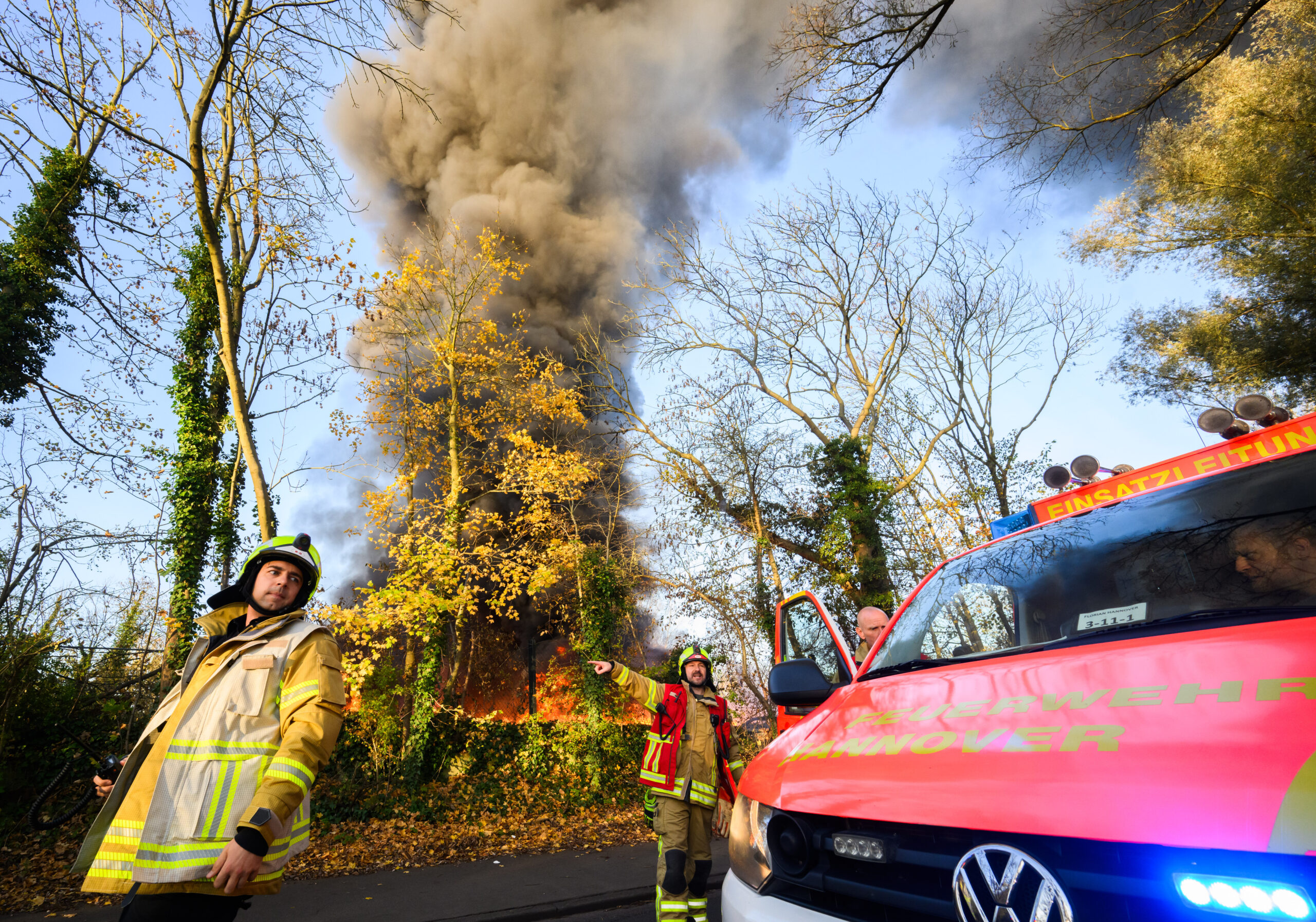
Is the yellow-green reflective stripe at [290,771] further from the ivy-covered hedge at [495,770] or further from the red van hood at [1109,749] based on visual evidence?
the ivy-covered hedge at [495,770]

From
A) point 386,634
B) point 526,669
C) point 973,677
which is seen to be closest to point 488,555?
point 386,634

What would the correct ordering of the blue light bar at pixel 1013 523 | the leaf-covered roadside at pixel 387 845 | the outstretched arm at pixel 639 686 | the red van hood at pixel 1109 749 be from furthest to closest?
the leaf-covered roadside at pixel 387 845
the outstretched arm at pixel 639 686
the blue light bar at pixel 1013 523
the red van hood at pixel 1109 749

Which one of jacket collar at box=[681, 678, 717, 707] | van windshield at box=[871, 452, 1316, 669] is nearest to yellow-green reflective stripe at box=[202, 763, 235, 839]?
van windshield at box=[871, 452, 1316, 669]

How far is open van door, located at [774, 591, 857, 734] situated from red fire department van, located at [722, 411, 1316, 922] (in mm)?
68

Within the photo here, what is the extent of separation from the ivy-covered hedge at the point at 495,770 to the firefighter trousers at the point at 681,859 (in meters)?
6.58

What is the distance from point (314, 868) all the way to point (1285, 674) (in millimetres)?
8422

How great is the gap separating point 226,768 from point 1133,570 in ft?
9.43

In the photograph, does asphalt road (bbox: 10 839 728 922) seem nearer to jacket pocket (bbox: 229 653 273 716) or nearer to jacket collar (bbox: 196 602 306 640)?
jacket collar (bbox: 196 602 306 640)

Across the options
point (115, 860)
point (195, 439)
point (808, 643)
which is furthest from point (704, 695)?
point (195, 439)

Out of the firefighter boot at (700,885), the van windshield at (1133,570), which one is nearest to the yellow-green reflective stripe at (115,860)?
the van windshield at (1133,570)

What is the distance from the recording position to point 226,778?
204 centimetres

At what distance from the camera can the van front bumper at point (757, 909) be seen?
148 cm

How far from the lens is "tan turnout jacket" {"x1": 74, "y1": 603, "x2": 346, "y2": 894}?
1.94 meters

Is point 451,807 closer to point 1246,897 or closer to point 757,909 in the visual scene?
point 757,909
